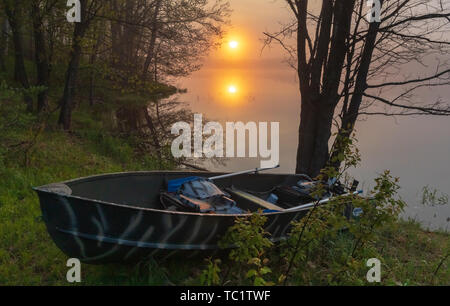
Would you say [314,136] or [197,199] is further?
[314,136]

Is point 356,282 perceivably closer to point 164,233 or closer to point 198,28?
point 164,233

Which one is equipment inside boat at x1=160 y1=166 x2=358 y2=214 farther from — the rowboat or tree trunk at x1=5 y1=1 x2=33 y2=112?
tree trunk at x1=5 y1=1 x2=33 y2=112

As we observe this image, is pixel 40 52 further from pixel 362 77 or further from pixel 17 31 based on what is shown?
pixel 362 77

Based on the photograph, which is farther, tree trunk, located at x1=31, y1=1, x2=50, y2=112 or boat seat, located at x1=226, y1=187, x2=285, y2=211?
tree trunk, located at x1=31, y1=1, x2=50, y2=112

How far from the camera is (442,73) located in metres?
9.23

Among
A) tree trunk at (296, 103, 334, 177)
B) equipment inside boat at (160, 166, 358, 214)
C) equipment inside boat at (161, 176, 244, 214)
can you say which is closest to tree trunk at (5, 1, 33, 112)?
equipment inside boat at (160, 166, 358, 214)

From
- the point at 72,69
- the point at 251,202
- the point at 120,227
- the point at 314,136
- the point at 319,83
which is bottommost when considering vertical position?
the point at 251,202

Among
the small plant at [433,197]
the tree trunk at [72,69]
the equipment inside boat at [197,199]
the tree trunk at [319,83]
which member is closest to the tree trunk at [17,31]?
the tree trunk at [72,69]

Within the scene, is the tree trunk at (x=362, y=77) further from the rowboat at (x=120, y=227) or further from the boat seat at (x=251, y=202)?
the rowboat at (x=120, y=227)

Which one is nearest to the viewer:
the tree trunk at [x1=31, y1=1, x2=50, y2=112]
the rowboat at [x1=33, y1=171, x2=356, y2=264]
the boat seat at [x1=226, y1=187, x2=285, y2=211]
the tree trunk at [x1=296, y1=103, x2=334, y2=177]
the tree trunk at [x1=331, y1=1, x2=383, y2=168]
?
the rowboat at [x1=33, y1=171, x2=356, y2=264]

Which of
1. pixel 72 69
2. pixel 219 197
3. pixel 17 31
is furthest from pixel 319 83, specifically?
pixel 17 31

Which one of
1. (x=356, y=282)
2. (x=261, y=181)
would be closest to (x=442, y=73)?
(x=261, y=181)

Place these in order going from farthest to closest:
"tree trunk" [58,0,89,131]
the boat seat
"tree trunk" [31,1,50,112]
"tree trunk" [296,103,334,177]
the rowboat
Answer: "tree trunk" [58,0,89,131], "tree trunk" [31,1,50,112], "tree trunk" [296,103,334,177], the boat seat, the rowboat

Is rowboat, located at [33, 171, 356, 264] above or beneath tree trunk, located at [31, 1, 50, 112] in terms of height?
beneath
